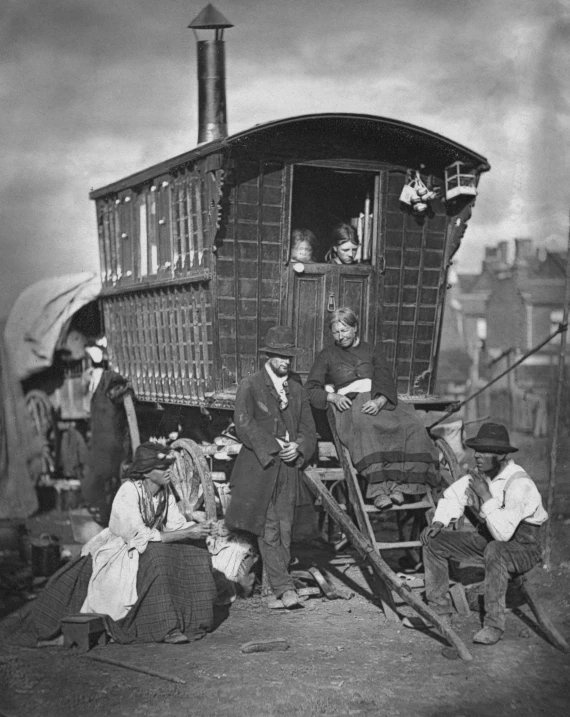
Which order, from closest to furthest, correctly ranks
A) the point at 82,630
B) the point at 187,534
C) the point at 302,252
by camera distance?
the point at 82,630 → the point at 187,534 → the point at 302,252

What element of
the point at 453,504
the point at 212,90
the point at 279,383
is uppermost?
the point at 212,90

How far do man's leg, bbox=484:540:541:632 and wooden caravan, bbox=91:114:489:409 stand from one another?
290cm

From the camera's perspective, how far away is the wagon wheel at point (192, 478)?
798 centimetres

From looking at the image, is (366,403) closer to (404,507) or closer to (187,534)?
(404,507)

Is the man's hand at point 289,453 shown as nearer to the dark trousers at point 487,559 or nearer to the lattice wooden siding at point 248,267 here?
the lattice wooden siding at point 248,267

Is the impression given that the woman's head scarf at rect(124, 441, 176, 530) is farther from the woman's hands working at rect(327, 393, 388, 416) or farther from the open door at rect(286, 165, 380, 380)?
the open door at rect(286, 165, 380, 380)

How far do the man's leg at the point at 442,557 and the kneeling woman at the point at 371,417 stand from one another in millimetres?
643

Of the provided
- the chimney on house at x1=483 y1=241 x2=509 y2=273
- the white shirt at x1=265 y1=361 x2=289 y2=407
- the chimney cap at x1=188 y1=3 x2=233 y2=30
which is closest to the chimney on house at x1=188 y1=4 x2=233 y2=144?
the chimney cap at x1=188 y1=3 x2=233 y2=30

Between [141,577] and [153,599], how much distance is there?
0.58 feet

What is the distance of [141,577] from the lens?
6.00 meters

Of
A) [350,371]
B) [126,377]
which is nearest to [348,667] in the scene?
[350,371]

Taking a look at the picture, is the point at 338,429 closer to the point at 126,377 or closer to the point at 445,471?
the point at 445,471

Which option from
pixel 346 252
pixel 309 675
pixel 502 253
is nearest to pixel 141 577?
pixel 309 675

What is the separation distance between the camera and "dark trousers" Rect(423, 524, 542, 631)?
6070 mm
